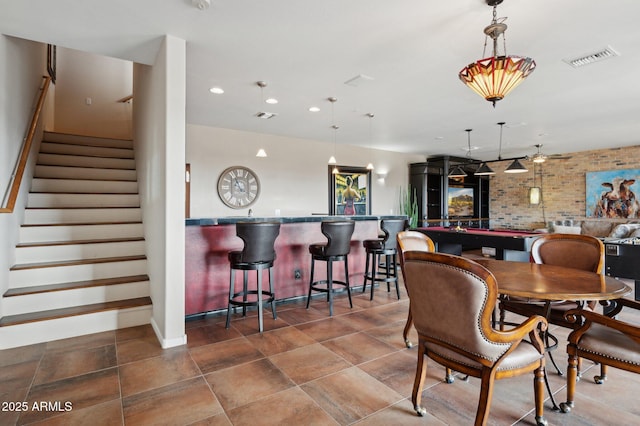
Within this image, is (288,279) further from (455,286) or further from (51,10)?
(51,10)

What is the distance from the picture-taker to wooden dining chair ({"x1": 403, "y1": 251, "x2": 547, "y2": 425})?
155cm

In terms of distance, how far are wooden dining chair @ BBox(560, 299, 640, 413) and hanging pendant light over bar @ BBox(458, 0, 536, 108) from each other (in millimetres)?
1472

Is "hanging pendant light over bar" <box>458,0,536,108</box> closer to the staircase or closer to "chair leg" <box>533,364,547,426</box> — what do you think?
"chair leg" <box>533,364,547,426</box>

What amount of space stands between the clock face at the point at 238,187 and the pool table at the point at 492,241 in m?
3.46

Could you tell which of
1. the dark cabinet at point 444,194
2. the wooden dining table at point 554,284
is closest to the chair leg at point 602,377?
the wooden dining table at point 554,284

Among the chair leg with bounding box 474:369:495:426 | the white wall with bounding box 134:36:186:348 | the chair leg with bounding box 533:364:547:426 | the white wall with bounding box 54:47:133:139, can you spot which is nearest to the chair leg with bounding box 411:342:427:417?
the chair leg with bounding box 474:369:495:426

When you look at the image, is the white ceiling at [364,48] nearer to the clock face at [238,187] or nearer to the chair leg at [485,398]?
the clock face at [238,187]

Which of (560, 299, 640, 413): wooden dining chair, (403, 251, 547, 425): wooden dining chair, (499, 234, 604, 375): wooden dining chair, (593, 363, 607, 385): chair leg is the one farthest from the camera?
(499, 234, 604, 375): wooden dining chair

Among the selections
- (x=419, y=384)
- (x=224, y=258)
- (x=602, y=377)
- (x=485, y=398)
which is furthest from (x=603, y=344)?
(x=224, y=258)

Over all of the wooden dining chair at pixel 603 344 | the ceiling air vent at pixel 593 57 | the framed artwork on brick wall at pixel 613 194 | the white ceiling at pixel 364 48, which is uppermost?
the white ceiling at pixel 364 48

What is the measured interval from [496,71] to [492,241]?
3.48 m

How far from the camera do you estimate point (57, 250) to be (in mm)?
3602

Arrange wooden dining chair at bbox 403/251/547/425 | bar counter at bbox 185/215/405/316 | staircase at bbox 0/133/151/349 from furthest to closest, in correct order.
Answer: bar counter at bbox 185/215/405/316, staircase at bbox 0/133/151/349, wooden dining chair at bbox 403/251/547/425

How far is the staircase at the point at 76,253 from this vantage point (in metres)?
3.02
